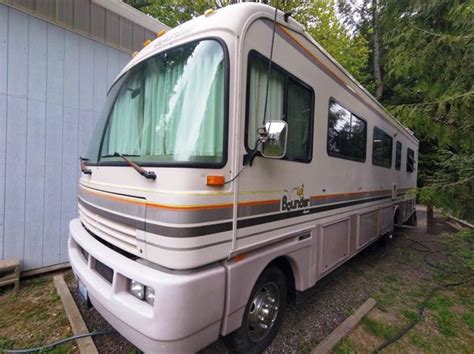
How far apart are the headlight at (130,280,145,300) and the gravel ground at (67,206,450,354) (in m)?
1.00

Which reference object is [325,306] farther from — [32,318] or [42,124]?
[42,124]

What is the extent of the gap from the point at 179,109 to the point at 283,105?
0.99 m

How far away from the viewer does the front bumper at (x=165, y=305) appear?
161 centimetres

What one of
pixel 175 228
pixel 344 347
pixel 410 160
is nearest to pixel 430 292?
pixel 344 347

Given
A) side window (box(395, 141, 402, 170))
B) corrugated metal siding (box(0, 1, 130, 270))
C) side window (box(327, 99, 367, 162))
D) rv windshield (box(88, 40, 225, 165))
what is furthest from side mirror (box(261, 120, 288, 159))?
side window (box(395, 141, 402, 170))

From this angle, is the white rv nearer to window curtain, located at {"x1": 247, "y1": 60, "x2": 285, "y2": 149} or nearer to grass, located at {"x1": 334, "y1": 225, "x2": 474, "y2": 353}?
window curtain, located at {"x1": 247, "y1": 60, "x2": 285, "y2": 149}

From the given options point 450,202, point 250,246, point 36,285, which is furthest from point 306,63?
point 36,285

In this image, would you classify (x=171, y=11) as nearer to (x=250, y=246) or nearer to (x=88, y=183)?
(x=88, y=183)

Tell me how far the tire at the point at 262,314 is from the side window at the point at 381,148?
3.13 metres

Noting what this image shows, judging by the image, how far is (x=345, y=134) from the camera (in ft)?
11.9

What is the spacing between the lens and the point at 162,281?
162cm

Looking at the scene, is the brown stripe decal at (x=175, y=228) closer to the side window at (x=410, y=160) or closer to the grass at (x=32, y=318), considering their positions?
the grass at (x=32, y=318)

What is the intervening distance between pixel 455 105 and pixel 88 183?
424cm

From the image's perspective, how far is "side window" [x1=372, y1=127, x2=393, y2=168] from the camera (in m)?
4.78
